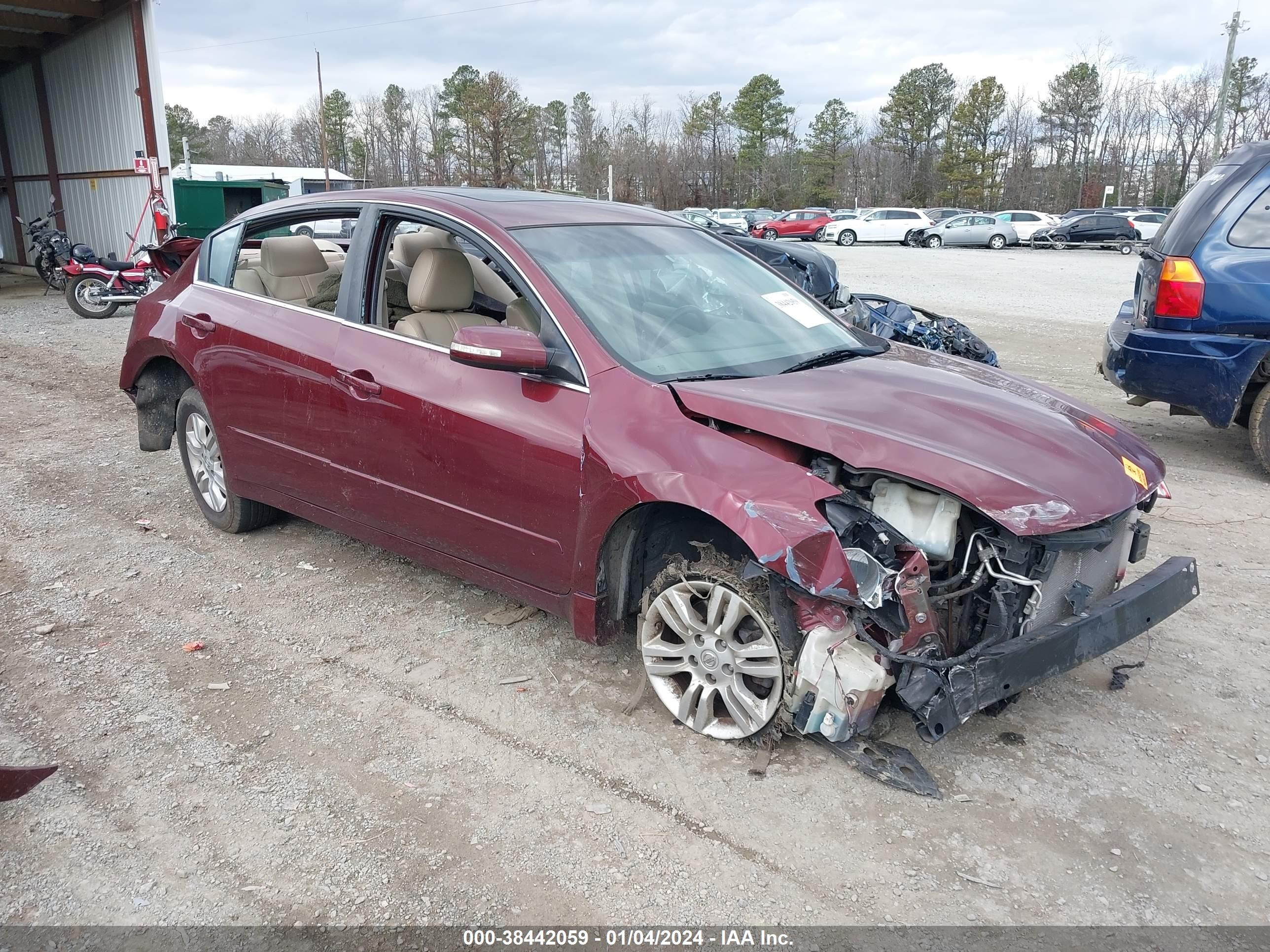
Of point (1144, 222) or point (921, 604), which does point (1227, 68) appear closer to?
point (1144, 222)

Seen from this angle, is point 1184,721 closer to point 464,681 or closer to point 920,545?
point 920,545

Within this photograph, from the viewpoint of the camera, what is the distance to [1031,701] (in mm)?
3484

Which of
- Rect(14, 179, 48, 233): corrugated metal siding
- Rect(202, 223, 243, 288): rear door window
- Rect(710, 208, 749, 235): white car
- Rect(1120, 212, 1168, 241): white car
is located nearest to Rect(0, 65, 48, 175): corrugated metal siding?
Rect(14, 179, 48, 233): corrugated metal siding

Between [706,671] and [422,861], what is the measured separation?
1.08m

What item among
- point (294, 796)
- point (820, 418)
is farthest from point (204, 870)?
point (820, 418)

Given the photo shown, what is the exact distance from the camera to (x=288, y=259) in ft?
15.5

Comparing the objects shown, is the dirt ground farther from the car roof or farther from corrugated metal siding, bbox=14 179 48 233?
corrugated metal siding, bbox=14 179 48 233

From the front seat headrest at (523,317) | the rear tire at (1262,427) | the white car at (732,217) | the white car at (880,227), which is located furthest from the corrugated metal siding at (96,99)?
the white car at (880,227)

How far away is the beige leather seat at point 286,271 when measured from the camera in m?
4.63

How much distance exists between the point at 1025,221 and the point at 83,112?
3067 centimetres

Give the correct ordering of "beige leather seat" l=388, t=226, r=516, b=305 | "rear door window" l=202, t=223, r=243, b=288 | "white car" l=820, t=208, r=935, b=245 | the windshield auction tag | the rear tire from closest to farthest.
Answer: the windshield auction tag < "beige leather seat" l=388, t=226, r=516, b=305 < "rear door window" l=202, t=223, r=243, b=288 < the rear tire < "white car" l=820, t=208, r=935, b=245

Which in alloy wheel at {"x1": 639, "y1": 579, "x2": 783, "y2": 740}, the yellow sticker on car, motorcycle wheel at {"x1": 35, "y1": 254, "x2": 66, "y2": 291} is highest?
the yellow sticker on car

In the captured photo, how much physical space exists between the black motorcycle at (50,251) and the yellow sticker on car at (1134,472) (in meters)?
17.1

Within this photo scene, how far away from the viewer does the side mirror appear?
10.6 feet
